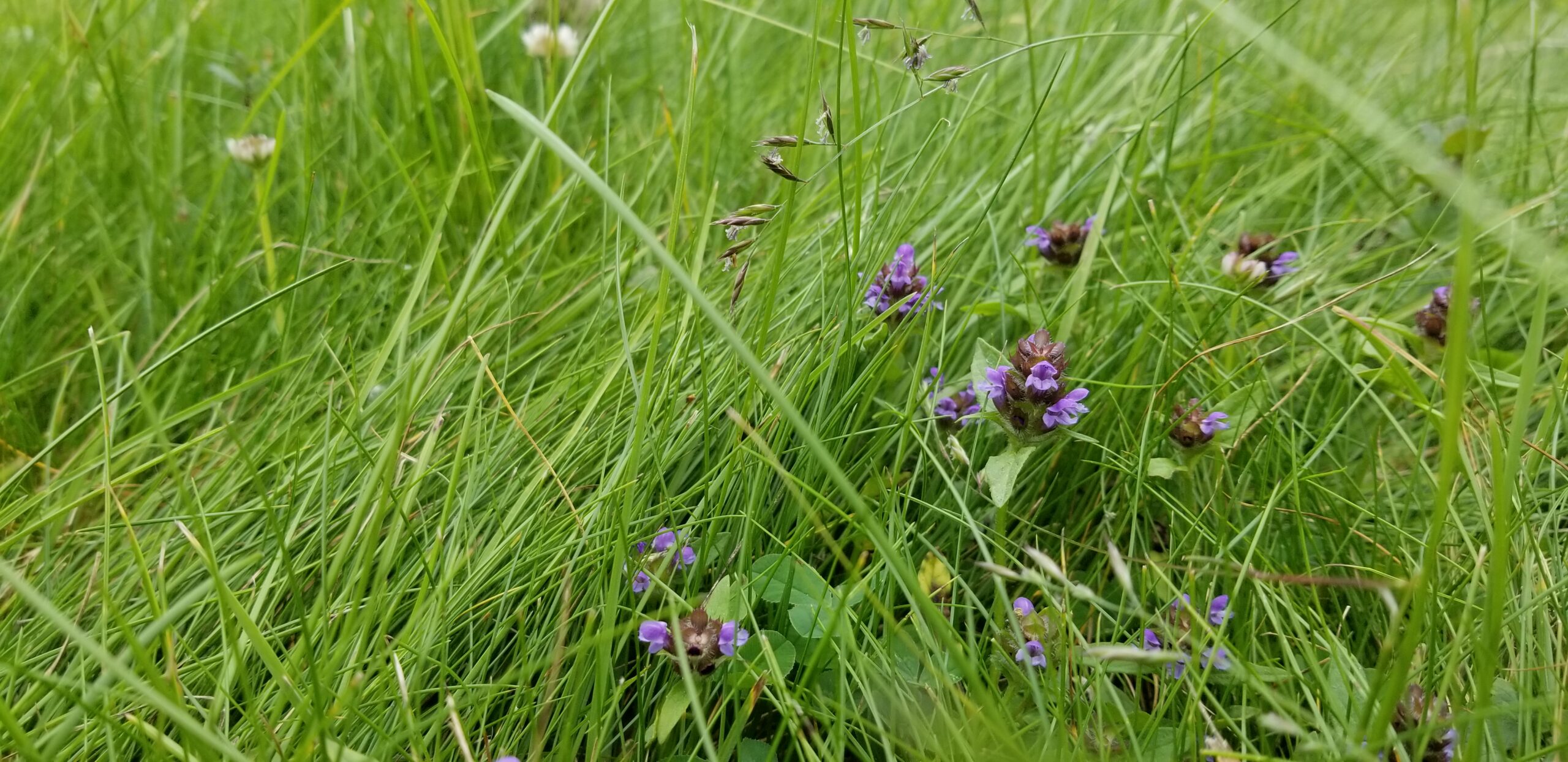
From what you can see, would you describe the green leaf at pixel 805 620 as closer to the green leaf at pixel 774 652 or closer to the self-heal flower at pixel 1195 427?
the green leaf at pixel 774 652

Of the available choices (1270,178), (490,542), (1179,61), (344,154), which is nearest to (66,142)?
(344,154)

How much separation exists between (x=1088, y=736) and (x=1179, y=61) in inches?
36.9

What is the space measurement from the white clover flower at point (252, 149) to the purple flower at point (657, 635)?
4.13ft

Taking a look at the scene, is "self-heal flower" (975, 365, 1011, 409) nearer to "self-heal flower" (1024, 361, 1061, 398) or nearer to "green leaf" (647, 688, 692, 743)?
"self-heal flower" (1024, 361, 1061, 398)

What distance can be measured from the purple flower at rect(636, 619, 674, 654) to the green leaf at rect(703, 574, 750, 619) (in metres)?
0.07

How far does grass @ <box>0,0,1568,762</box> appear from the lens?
36.4 inches

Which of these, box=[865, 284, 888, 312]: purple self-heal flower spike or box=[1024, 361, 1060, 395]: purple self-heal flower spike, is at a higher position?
box=[1024, 361, 1060, 395]: purple self-heal flower spike

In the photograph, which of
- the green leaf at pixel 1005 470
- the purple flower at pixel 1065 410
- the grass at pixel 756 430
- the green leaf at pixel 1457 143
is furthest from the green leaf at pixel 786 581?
the green leaf at pixel 1457 143

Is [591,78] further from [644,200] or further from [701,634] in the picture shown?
[701,634]

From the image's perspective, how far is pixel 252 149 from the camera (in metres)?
1.75

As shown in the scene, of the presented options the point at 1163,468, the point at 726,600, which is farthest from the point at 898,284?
the point at 726,600

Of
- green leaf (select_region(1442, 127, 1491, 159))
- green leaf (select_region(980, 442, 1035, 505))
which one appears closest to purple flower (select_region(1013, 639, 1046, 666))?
green leaf (select_region(980, 442, 1035, 505))

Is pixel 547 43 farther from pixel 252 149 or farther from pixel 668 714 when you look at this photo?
pixel 668 714

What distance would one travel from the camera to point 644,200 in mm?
1691
